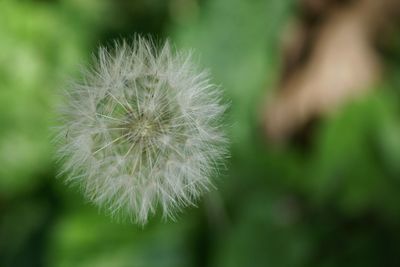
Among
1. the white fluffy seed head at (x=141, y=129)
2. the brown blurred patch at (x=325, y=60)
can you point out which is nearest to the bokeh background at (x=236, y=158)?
the brown blurred patch at (x=325, y=60)

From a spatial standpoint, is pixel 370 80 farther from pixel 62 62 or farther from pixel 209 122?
pixel 209 122

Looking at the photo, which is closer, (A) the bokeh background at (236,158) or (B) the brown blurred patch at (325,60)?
(A) the bokeh background at (236,158)

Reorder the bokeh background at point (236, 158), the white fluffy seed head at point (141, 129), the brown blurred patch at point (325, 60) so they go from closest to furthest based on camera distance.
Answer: the white fluffy seed head at point (141, 129)
the bokeh background at point (236, 158)
the brown blurred patch at point (325, 60)

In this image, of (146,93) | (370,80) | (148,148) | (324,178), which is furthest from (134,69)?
(370,80)

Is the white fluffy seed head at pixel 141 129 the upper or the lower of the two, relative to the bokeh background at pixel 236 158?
lower

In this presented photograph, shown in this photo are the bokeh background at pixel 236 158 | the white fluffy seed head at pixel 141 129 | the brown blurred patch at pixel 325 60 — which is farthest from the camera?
the brown blurred patch at pixel 325 60

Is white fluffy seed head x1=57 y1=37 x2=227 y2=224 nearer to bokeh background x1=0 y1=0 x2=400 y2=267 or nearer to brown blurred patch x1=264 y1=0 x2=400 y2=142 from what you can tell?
bokeh background x1=0 y1=0 x2=400 y2=267

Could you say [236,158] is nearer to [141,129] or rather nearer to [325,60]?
[325,60]

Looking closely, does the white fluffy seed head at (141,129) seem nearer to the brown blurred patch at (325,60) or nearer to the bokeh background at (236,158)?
the bokeh background at (236,158)
